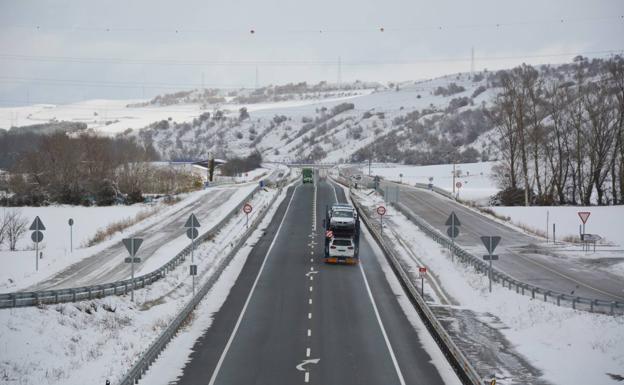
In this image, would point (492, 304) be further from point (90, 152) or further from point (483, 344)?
point (90, 152)

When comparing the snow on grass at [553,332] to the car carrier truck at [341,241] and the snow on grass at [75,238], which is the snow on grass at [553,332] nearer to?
the car carrier truck at [341,241]

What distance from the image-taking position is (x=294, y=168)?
187375 mm

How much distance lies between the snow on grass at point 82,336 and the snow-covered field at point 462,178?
75.7 meters

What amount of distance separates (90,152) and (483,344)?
4141 inches

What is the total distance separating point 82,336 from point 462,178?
12566 centimetres

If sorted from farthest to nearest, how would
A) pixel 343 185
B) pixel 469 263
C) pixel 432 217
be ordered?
pixel 343 185, pixel 432 217, pixel 469 263

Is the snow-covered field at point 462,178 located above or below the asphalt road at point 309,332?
above

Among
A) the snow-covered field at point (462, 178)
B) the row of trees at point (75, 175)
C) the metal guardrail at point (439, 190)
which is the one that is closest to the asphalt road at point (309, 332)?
the metal guardrail at point (439, 190)

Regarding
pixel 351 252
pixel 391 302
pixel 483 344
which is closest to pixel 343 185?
pixel 351 252

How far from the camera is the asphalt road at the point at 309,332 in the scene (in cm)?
2209

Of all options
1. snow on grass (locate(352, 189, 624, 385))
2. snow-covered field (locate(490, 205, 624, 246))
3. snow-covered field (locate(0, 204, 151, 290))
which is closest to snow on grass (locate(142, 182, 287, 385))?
snow on grass (locate(352, 189, 624, 385))

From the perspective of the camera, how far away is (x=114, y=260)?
49.2m

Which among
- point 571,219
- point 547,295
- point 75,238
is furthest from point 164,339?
point 571,219

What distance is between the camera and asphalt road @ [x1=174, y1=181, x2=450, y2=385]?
22.1 meters
